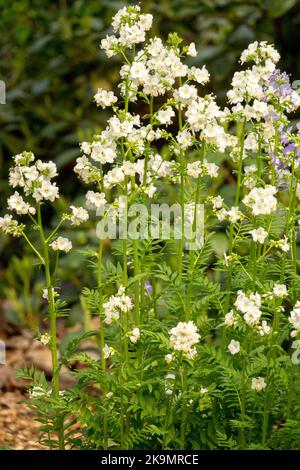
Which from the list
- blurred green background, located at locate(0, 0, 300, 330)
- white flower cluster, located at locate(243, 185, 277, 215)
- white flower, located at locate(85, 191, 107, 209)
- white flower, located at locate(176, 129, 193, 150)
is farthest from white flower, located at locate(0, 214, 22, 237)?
blurred green background, located at locate(0, 0, 300, 330)

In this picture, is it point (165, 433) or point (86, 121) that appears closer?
point (165, 433)

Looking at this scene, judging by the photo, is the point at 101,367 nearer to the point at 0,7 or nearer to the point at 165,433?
the point at 165,433

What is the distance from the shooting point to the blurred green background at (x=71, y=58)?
17.8 ft

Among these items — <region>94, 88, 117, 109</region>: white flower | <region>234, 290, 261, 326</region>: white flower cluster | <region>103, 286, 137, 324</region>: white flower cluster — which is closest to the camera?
<region>234, 290, 261, 326</region>: white flower cluster

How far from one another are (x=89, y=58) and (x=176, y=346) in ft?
13.4

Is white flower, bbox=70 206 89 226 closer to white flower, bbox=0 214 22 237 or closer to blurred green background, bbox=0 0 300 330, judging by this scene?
white flower, bbox=0 214 22 237

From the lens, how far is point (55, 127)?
229 inches

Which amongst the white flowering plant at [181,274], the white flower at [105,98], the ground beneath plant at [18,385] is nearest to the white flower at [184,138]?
the white flowering plant at [181,274]

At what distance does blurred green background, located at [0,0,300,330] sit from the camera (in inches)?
214

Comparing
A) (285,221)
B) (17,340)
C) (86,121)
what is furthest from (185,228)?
(86,121)

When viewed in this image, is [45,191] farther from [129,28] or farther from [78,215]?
[129,28]

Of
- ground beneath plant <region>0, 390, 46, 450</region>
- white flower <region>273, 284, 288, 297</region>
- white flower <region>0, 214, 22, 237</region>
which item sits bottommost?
ground beneath plant <region>0, 390, 46, 450</region>

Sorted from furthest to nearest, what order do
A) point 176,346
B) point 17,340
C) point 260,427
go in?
point 17,340 → point 260,427 → point 176,346

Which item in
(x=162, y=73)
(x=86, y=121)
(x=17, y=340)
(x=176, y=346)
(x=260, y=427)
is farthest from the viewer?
(x=86, y=121)
